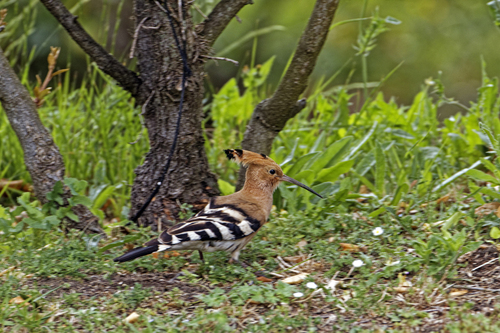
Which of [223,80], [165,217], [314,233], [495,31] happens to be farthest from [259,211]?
[495,31]

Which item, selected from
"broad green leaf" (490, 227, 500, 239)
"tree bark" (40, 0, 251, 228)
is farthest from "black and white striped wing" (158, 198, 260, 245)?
"broad green leaf" (490, 227, 500, 239)

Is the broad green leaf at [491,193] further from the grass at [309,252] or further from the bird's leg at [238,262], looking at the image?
the bird's leg at [238,262]

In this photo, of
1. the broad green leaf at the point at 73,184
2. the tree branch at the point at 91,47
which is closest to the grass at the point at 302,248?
the broad green leaf at the point at 73,184

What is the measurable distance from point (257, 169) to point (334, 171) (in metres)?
0.62

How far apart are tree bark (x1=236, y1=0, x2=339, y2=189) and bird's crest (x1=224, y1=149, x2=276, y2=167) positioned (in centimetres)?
30

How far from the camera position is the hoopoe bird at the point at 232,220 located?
9.90ft

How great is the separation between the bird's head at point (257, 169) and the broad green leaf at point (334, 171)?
348 mm

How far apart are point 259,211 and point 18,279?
53.3 inches

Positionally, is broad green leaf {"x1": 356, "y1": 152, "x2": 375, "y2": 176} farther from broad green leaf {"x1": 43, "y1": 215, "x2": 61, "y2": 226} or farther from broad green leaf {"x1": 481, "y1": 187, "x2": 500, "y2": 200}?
broad green leaf {"x1": 43, "y1": 215, "x2": 61, "y2": 226}

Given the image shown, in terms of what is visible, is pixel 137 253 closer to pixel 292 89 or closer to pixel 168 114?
pixel 168 114

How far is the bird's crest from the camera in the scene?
3605 mm

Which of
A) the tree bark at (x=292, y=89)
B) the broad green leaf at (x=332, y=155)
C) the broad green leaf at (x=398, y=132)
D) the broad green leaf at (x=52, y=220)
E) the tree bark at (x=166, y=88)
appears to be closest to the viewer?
the broad green leaf at (x=52, y=220)

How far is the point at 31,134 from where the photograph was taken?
3.41 metres

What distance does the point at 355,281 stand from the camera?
3008 mm
